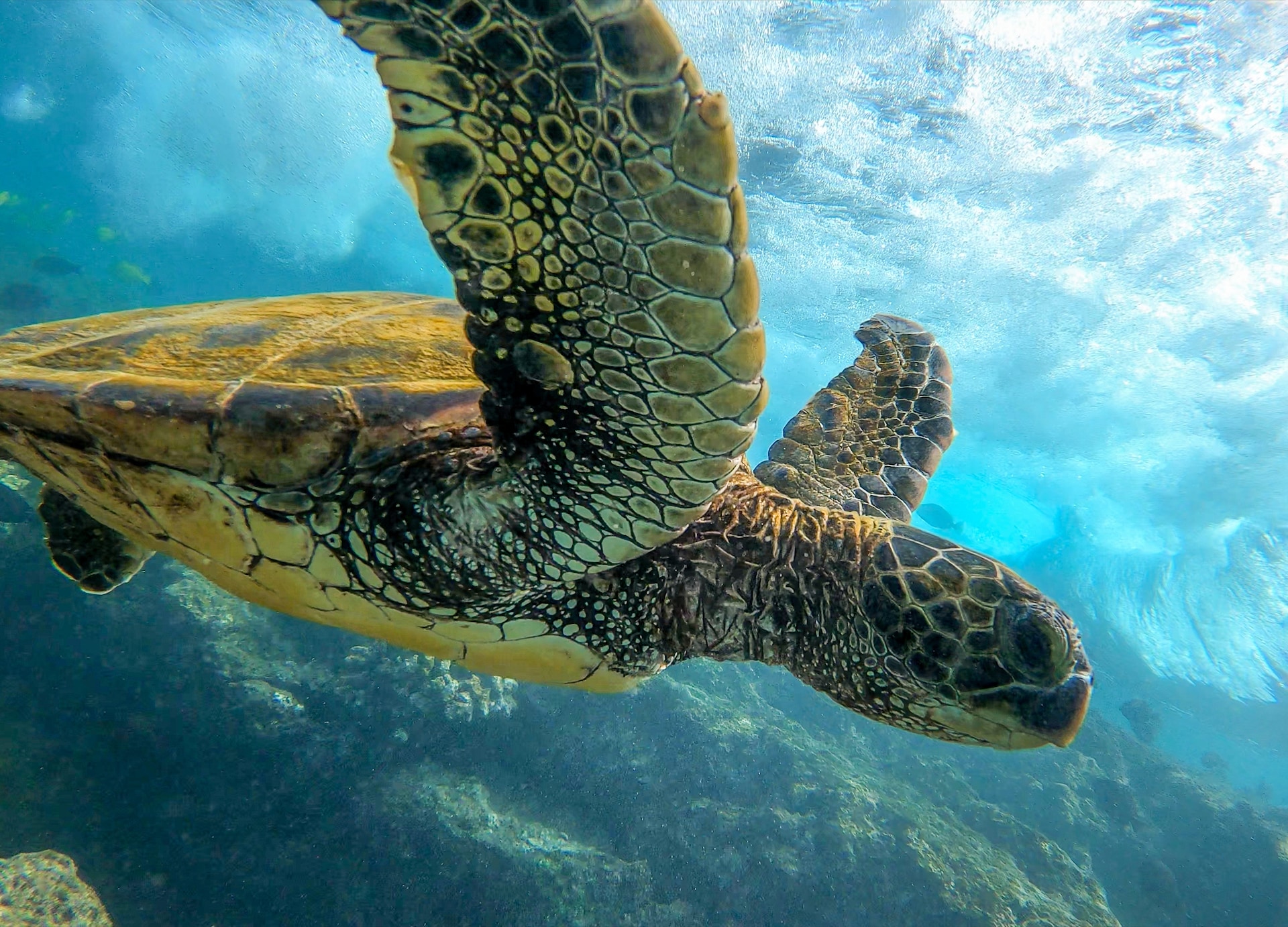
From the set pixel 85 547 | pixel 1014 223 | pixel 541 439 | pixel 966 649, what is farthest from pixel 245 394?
pixel 1014 223

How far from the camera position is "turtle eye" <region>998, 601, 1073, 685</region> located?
170 cm

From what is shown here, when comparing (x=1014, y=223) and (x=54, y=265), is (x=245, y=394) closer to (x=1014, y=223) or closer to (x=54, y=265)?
(x=1014, y=223)

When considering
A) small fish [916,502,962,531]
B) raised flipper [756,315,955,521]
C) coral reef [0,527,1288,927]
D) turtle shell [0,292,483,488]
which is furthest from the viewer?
small fish [916,502,962,531]

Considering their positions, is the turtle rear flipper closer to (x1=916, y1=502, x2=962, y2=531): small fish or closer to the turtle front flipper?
the turtle front flipper

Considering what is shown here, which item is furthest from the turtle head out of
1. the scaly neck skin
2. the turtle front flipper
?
the turtle front flipper

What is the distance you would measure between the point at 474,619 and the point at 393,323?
1.26 m

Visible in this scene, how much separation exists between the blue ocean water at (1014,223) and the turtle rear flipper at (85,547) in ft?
46.0

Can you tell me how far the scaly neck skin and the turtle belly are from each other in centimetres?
47

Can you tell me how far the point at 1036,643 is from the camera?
→ 1.71 meters

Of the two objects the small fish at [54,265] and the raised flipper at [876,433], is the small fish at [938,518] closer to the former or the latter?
the raised flipper at [876,433]

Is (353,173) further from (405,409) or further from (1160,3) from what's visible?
(405,409)

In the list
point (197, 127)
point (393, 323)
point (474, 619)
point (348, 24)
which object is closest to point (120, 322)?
point (393, 323)

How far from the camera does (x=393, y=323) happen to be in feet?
8.09

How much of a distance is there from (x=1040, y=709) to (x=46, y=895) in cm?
590
